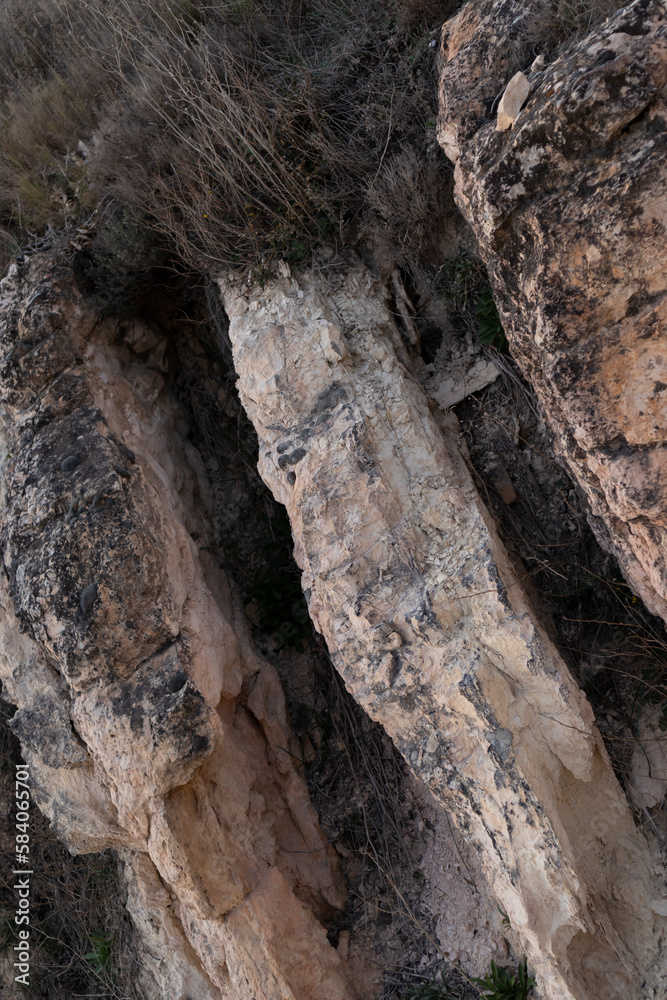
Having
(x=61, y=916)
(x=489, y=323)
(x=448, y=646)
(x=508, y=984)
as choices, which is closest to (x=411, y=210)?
(x=489, y=323)

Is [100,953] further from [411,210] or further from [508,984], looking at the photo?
[411,210]

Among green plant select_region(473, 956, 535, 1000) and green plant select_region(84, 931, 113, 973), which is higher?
green plant select_region(84, 931, 113, 973)

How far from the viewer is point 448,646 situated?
114 inches

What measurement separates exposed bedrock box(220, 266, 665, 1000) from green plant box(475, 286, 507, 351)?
479mm

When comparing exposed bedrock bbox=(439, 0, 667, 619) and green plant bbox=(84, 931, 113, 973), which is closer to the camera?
exposed bedrock bbox=(439, 0, 667, 619)

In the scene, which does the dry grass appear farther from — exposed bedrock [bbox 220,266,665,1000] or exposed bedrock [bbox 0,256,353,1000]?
exposed bedrock [bbox 0,256,353,1000]

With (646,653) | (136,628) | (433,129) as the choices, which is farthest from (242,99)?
(646,653)

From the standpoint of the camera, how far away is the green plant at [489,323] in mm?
3475

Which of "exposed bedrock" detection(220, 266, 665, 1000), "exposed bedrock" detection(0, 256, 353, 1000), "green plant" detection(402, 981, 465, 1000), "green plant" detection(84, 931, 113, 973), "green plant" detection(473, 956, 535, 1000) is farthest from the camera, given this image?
"green plant" detection(84, 931, 113, 973)

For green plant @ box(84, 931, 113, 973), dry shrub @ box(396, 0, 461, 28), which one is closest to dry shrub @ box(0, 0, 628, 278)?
dry shrub @ box(396, 0, 461, 28)

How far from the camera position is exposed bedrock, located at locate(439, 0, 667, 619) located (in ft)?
7.11

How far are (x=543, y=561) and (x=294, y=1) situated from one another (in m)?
3.65

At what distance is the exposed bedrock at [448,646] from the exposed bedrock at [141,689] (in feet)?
2.64

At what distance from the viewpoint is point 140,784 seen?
3.26m
